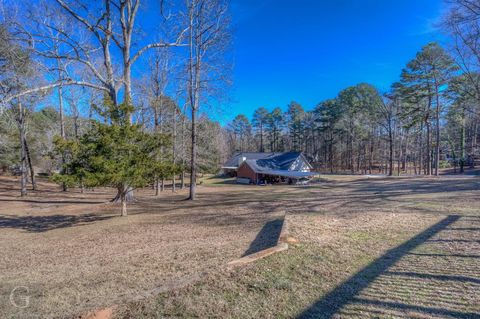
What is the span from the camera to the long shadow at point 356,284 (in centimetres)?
277

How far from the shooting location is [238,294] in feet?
10.3

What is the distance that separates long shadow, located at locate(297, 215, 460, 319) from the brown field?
0.01m

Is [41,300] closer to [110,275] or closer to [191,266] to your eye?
[110,275]

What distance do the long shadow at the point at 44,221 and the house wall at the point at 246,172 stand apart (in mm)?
22498

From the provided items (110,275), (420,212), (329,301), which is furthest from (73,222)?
(420,212)

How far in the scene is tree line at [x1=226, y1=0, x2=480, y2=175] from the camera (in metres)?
24.6

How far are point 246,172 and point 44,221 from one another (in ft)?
81.0

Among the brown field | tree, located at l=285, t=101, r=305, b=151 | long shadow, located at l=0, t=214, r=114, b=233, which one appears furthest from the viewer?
tree, located at l=285, t=101, r=305, b=151

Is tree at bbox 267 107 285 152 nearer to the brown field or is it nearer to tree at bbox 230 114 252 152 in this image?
tree at bbox 230 114 252 152

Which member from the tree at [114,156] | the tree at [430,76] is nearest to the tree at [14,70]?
the tree at [114,156]

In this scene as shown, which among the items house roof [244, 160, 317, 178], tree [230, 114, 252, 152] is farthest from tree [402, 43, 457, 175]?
tree [230, 114, 252, 152]

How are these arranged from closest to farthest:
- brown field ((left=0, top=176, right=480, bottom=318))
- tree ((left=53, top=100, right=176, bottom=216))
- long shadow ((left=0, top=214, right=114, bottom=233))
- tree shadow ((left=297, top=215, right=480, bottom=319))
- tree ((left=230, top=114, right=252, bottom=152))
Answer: tree shadow ((left=297, top=215, right=480, bottom=319)), brown field ((left=0, top=176, right=480, bottom=318)), tree ((left=53, top=100, right=176, bottom=216)), long shadow ((left=0, top=214, right=114, bottom=233)), tree ((left=230, top=114, right=252, bottom=152))

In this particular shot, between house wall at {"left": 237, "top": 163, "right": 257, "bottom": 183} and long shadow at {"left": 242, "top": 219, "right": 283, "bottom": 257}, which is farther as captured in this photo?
house wall at {"left": 237, "top": 163, "right": 257, "bottom": 183}

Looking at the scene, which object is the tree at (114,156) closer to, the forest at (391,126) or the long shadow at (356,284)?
the long shadow at (356,284)
